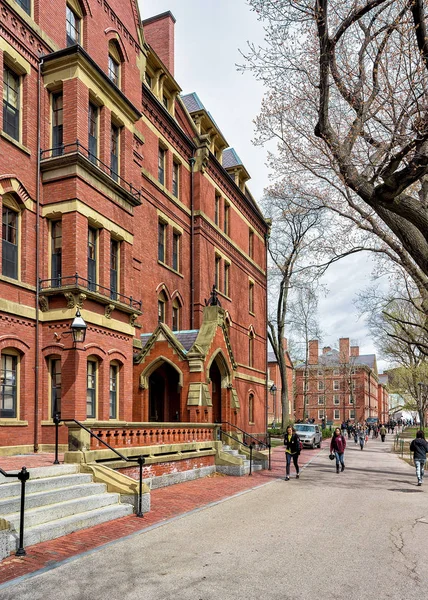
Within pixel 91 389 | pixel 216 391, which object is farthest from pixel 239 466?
pixel 216 391

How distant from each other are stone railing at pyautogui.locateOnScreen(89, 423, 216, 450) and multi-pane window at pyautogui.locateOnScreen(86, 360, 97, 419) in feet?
6.36

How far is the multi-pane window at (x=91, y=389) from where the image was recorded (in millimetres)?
16062

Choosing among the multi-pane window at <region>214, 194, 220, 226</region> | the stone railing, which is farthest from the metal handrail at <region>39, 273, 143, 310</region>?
the multi-pane window at <region>214, 194, 220, 226</region>

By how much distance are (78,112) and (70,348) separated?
6358mm

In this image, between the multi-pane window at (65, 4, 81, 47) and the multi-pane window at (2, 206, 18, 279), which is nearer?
the multi-pane window at (2, 206, 18, 279)

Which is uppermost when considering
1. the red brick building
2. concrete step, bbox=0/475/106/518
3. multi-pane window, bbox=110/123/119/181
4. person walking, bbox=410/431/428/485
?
multi-pane window, bbox=110/123/119/181

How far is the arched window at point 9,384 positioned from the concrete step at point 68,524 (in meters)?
4.85

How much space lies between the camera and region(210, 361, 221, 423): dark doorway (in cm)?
2469

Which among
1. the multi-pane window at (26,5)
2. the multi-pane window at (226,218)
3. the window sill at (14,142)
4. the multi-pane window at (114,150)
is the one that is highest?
the multi-pane window at (26,5)

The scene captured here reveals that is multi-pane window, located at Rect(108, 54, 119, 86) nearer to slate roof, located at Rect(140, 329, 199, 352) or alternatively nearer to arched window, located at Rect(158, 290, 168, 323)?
arched window, located at Rect(158, 290, 168, 323)

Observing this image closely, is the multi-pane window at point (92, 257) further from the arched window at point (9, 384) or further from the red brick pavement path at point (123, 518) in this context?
the red brick pavement path at point (123, 518)

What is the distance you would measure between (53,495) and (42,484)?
33 cm

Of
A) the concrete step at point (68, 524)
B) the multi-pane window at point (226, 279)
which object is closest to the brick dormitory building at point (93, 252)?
the concrete step at point (68, 524)

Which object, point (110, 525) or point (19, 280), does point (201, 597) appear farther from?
point (19, 280)
